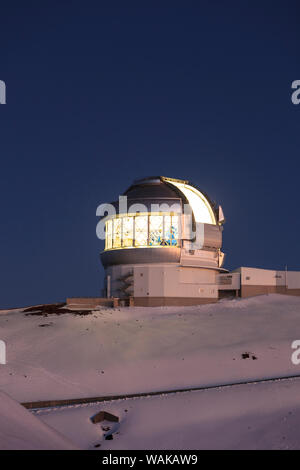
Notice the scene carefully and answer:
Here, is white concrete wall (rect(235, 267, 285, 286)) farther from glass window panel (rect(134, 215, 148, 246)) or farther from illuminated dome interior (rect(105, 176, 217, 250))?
glass window panel (rect(134, 215, 148, 246))

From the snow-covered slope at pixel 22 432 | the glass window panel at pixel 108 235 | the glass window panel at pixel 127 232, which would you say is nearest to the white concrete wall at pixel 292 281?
the glass window panel at pixel 127 232

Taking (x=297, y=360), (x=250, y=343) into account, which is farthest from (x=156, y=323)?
(x=297, y=360)

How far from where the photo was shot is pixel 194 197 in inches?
1934

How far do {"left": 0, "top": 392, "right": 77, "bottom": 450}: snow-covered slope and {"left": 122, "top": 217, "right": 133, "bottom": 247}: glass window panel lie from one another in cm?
3184

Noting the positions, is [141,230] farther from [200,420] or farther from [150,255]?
[200,420]

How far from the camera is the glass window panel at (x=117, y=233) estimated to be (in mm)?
46406

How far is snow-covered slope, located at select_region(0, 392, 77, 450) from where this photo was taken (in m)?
11.3

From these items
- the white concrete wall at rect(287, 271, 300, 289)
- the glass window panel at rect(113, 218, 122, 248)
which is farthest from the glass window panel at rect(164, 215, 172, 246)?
the white concrete wall at rect(287, 271, 300, 289)

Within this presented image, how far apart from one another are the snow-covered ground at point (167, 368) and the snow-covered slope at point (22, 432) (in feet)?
7.22

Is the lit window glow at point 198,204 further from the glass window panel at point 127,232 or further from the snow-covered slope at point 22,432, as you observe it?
the snow-covered slope at point 22,432

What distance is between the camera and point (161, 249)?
4453 centimetres

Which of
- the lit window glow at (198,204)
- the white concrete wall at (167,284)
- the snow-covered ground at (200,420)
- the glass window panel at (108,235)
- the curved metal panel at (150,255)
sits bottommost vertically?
the snow-covered ground at (200,420)
